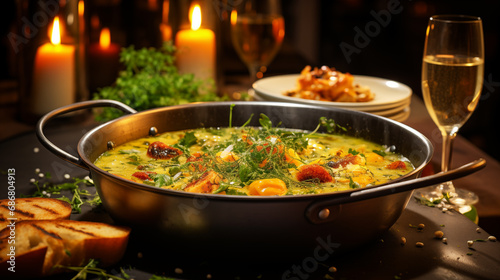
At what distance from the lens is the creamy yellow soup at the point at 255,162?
1744 mm

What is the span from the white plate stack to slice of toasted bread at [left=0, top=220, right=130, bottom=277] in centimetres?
122

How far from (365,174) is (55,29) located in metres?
2.24

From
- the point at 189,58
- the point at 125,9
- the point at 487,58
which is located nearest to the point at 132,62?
the point at 189,58

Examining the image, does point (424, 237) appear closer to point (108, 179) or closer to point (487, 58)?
point (108, 179)

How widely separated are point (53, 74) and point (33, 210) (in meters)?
1.85

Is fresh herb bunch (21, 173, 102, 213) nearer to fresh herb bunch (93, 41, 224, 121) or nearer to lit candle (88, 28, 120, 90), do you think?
fresh herb bunch (93, 41, 224, 121)

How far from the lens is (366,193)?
1.38m

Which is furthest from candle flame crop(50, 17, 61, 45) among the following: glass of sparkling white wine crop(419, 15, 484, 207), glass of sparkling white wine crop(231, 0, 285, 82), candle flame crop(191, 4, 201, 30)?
glass of sparkling white wine crop(419, 15, 484, 207)

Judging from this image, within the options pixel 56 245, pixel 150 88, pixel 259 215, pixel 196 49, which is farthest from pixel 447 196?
pixel 196 49

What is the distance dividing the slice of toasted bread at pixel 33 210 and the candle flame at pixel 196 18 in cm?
202

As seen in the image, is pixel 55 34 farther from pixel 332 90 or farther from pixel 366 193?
pixel 366 193

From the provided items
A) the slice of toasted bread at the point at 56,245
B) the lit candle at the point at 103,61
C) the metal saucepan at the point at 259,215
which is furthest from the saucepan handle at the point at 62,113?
the lit candle at the point at 103,61

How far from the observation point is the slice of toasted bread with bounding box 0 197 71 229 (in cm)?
172

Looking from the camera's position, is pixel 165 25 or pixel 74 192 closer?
pixel 74 192
